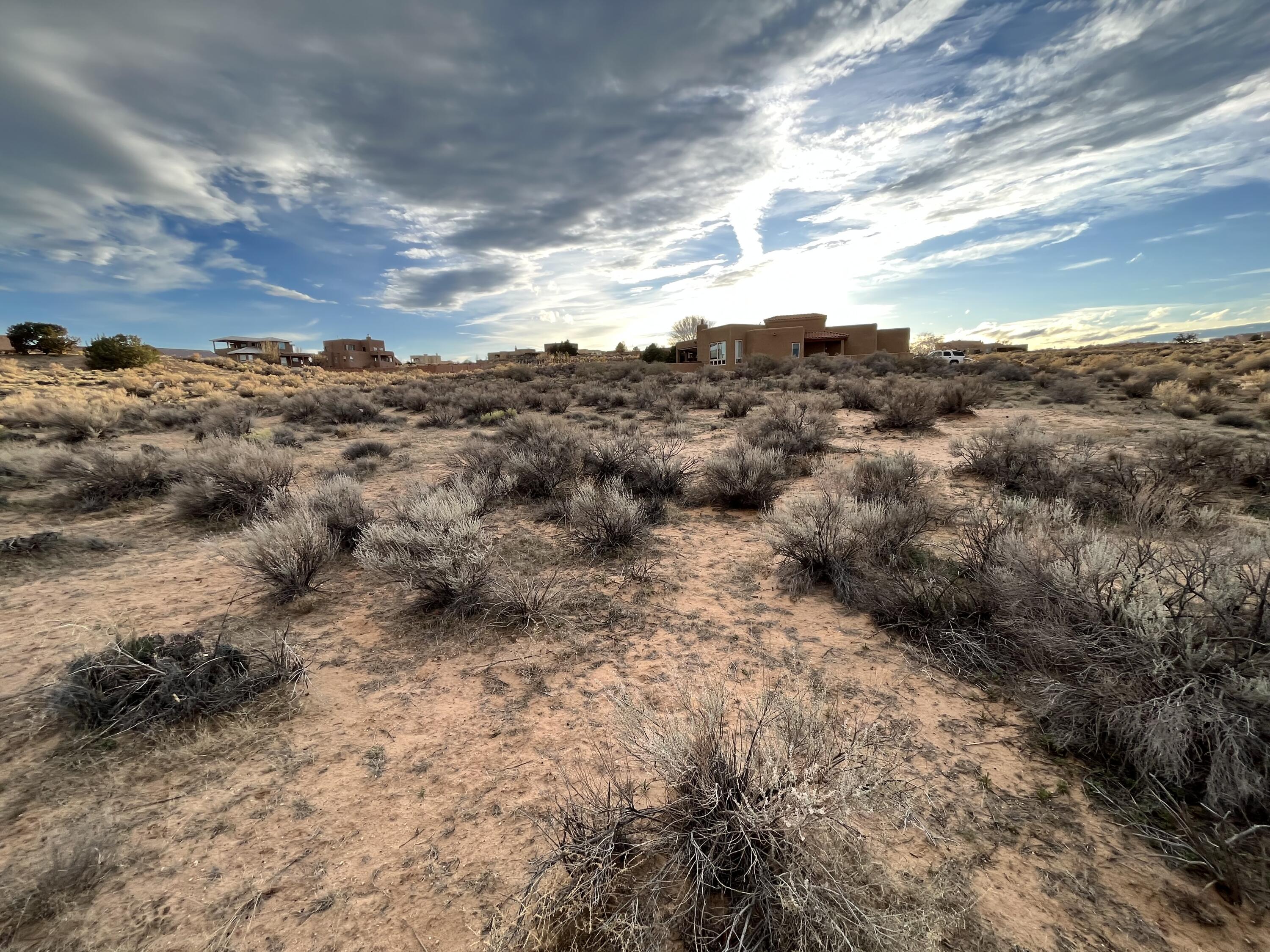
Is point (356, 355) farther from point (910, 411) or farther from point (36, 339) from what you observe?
point (910, 411)

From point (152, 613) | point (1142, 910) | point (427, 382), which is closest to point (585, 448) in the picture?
point (152, 613)

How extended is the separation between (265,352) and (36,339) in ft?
62.5

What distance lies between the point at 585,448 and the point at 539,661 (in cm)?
452

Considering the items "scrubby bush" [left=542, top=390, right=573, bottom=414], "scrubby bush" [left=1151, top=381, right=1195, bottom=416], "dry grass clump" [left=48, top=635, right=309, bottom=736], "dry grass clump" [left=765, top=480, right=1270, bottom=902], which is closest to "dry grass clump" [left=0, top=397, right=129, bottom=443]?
"scrubby bush" [left=542, top=390, right=573, bottom=414]

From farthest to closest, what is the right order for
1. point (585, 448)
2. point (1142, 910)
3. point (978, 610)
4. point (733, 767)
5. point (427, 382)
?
point (427, 382) < point (585, 448) < point (978, 610) < point (733, 767) < point (1142, 910)

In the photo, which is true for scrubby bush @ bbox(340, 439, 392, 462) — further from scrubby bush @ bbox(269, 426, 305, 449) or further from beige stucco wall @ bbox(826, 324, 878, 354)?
beige stucco wall @ bbox(826, 324, 878, 354)

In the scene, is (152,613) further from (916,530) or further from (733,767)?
(916,530)

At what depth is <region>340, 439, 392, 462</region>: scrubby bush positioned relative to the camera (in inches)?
355

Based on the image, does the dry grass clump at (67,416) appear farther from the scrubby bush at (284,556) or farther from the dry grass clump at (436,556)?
the dry grass clump at (436,556)

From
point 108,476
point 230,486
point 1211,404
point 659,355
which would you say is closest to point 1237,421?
point 1211,404

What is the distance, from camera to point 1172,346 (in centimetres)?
3884

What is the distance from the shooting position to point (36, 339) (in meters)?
34.3

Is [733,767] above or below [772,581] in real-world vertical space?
above

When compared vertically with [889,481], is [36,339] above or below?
above
